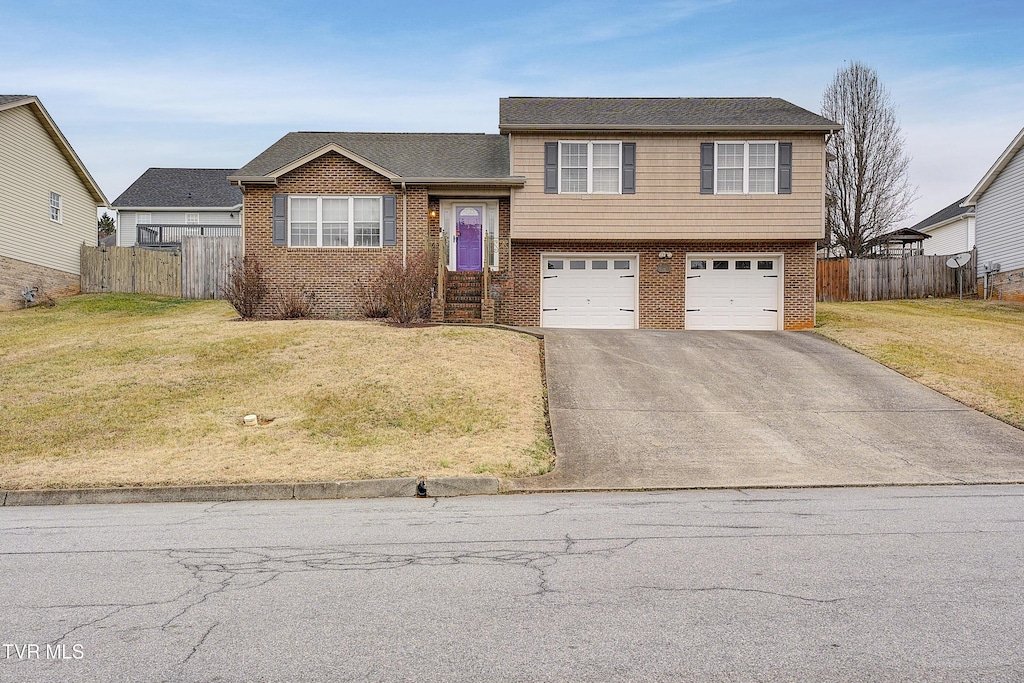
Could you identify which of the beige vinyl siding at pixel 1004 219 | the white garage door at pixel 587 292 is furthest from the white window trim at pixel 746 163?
the beige vinyl siding at pixel 1004 219

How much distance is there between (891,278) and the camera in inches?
1344

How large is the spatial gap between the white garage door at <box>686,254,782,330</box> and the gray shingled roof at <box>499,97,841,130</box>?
366 centimetres

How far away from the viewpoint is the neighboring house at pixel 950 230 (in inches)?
1634

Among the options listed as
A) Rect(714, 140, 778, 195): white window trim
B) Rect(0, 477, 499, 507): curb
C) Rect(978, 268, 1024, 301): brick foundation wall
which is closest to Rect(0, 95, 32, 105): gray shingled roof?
Rect(714, 140, 778, 195): white window trim

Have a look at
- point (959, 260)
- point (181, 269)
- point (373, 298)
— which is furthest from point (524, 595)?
point (959, 260)

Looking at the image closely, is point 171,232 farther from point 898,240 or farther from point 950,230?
point 950,230

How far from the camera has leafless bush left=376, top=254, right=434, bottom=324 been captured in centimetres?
2038

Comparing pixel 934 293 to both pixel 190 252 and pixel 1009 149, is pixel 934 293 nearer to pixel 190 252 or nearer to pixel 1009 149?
pixel 1009 149

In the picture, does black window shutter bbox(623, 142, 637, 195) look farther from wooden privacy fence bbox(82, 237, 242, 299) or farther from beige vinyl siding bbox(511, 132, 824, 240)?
wooden privacy fence bbox(82, 237, 242, 299)

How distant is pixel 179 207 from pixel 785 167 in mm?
31058

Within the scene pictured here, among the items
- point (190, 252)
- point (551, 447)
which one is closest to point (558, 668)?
point (551, 447)

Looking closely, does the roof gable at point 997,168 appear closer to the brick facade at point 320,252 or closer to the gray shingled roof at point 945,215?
the gray shingled roof at point 945,215

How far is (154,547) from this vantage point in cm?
675

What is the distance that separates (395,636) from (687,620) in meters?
1.61
